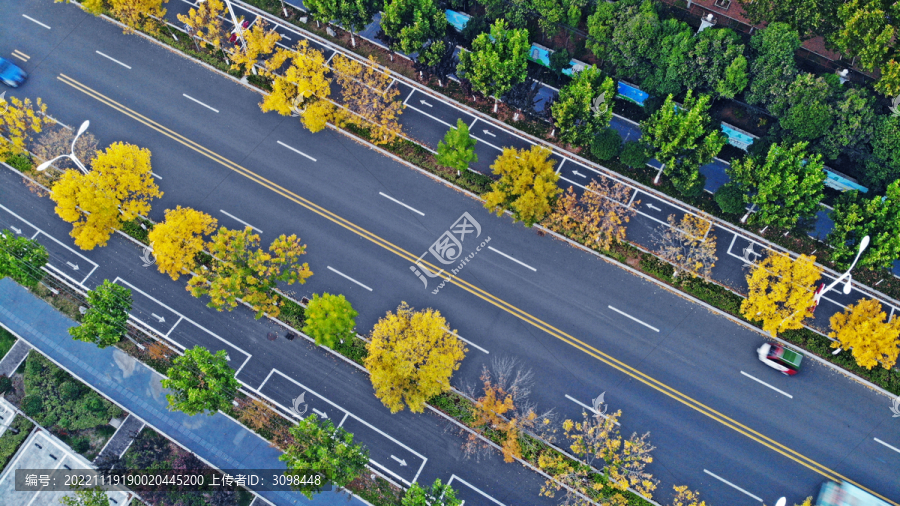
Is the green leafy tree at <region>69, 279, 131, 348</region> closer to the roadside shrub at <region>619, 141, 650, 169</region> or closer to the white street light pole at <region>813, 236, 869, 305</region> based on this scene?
the roadside shrub at <region>619, 141, 650, 169</region>

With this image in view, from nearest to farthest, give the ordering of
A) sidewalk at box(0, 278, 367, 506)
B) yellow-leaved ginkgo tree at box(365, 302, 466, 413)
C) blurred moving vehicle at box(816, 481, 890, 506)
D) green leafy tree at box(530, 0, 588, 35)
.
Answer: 1. yellow-leaved ginkgo tree at box(365, 302, 466, 413)
2. blurred moving vehicle at box(816, 481, 890, 506)
3. sidewalk at box(0, 278, 367, 506)
4. green leafy tree at box(530, 0, 588, 35)

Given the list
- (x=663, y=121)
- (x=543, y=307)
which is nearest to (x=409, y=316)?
(x=543, y=307)

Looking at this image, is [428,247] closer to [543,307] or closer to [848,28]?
[543,307]

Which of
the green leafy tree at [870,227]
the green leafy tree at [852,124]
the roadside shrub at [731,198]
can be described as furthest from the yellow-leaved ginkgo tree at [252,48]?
the green leafy tree at [870,227]

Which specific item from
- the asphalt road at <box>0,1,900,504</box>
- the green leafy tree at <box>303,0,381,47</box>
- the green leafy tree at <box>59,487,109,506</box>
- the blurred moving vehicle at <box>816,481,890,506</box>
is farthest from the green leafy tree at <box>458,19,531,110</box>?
the green leafy tree at <box>59,487,109,506</box>

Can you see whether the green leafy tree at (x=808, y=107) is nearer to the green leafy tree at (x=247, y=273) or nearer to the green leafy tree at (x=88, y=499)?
the green leafy tree at (x=247, y=273)

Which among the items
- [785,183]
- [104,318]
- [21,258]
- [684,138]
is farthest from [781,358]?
[21,258]

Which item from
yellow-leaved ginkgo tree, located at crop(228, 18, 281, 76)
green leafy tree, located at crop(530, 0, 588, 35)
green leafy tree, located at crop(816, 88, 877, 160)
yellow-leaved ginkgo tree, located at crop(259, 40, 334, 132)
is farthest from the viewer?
yellow-leaved ginkgo tree, located at crop(228, 18, 281, 76)

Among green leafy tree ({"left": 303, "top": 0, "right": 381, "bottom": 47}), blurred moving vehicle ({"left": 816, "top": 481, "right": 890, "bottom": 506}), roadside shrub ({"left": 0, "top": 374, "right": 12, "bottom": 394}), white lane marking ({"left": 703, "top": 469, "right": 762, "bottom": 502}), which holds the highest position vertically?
green leafy tree ({"left": 303, "top": 0, "right": 381, "bottom": 47})
